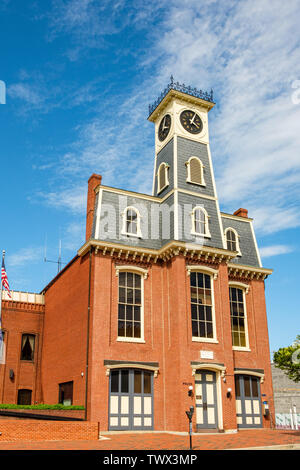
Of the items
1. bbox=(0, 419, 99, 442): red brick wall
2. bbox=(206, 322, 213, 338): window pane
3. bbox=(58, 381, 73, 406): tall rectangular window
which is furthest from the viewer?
bbox=(206, 322, 213, 338): window pane

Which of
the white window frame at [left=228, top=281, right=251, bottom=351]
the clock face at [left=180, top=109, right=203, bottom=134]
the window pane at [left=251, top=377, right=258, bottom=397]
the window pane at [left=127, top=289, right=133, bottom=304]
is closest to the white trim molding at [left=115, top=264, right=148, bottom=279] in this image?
the window pane at [left=127, top=289, right=133, bottom=304]

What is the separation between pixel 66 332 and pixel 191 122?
15.6 metres

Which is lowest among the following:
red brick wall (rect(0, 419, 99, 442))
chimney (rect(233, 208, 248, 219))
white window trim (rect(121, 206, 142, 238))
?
red brick wall (rect(0, 419, 99, 442))

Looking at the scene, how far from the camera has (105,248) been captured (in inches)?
973

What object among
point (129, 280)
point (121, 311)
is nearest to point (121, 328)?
point (121, 311)

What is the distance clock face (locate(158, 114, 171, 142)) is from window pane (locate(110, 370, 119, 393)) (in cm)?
1574

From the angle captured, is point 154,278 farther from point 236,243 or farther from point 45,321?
point 45,321

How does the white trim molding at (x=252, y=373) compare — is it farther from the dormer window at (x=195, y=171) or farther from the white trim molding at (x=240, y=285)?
the dormer window at (x=195, y=171)

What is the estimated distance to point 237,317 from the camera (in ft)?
92.1

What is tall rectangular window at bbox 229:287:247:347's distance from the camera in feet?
90.8

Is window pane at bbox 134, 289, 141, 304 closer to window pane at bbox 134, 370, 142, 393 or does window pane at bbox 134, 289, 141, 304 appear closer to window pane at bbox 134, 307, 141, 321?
window pane at bbox 134, 307, 141, 321

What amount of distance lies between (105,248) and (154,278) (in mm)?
3448
